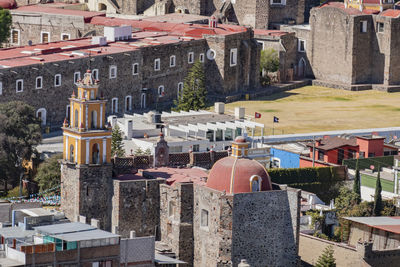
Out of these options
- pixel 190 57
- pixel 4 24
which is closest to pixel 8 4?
pixel 4 24

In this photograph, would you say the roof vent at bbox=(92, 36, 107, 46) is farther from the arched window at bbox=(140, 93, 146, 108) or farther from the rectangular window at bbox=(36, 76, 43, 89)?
the rectangular window at bbox=(36, 76, 43, 89)

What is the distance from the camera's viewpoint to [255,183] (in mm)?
67625

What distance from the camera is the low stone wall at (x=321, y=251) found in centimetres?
6994

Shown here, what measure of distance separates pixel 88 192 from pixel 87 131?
303 centimetres

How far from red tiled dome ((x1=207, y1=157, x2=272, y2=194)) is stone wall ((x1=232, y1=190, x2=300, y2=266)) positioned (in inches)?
19.1

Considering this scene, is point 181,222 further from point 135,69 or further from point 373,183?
point 135,69

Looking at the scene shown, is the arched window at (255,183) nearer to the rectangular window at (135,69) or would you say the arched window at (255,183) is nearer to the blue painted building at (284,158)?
the blue painted building at (284,158)

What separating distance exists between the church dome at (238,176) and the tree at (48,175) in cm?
1536

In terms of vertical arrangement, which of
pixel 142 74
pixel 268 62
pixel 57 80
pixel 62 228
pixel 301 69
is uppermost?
pixel 57 80

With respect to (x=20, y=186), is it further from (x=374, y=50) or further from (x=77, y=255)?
(x=374, y=50)

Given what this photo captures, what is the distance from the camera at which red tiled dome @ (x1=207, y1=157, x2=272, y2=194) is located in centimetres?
6731

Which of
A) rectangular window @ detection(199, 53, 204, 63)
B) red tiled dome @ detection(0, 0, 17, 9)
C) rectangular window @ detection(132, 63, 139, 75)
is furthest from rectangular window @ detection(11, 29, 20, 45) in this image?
rectangular window @ detection(132, 63, 139, 75)

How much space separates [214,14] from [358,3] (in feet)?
45.6

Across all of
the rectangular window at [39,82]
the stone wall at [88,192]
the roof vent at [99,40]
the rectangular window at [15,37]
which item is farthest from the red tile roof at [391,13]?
the stone wall at [88,192]
